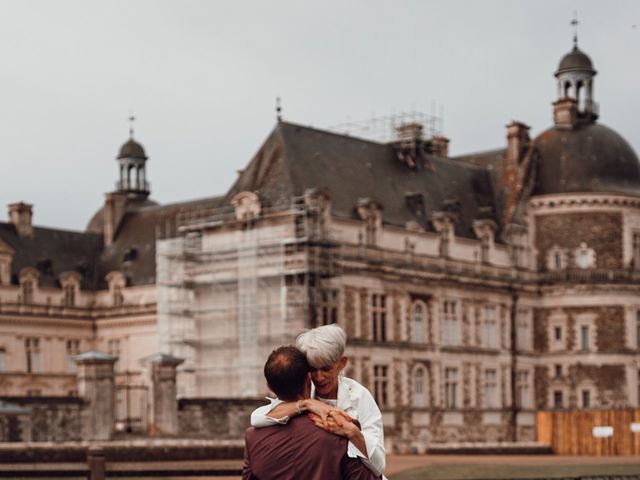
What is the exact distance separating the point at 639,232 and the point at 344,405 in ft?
168

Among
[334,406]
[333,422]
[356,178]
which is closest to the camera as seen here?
[333,422]

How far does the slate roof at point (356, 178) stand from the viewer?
47.3 m

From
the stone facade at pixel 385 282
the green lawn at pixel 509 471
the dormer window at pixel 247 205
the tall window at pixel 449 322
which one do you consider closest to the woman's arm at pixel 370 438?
the green lawn at pixel 509 471

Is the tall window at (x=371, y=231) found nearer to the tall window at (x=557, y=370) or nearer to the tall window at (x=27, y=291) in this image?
the tall window at (x=557, y=370)

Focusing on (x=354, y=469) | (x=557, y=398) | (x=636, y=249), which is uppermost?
(x=636, y=249)

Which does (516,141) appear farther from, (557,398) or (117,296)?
(117,296)

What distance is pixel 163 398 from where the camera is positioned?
1393 inches

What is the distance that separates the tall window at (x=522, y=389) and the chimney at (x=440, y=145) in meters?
11.0

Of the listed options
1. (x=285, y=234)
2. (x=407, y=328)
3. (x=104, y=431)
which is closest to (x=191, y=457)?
(x=104, y=431)

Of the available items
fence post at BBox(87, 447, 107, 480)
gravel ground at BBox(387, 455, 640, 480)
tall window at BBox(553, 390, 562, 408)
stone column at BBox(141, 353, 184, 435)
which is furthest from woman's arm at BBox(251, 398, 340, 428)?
tall window at BBox(553, 390, 562, 408)

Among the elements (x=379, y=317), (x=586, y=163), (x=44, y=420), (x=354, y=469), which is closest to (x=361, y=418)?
(x=354, y=469)

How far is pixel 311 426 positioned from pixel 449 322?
45.4 metres

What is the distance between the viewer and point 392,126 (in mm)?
56000

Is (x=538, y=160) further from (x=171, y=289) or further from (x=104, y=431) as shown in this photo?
(x=104, y=431)
